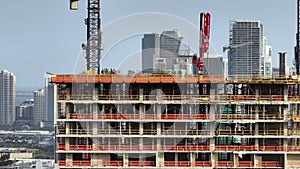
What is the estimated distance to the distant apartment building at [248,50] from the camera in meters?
128

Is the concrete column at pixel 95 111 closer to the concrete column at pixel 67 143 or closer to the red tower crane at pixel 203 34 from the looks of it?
the concrete column at pixel 67 143

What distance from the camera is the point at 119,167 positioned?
4528 cm

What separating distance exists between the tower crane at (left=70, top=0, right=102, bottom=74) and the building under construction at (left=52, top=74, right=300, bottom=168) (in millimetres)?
24391

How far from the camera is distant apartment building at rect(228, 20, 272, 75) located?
12783 cm

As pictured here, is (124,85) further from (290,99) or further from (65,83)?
(290,99)

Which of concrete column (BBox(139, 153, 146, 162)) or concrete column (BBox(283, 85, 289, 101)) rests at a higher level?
concrete column (BBox(283, 85, 289, 101))

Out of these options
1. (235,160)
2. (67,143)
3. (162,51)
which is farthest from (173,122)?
(162,51)

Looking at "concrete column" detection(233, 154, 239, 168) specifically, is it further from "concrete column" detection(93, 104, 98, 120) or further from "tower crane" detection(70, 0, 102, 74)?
"tower crane" detection(70, 0, 102, 74)

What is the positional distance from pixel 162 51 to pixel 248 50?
151 feet

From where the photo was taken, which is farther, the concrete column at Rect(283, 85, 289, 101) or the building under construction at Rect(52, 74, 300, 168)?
the concrete column at Rect(283, 85, 289, 101)

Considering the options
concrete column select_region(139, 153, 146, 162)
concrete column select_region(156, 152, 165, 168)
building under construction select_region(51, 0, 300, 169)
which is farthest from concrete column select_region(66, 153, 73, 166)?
concrete column select_region(156, 152, 165, 168)

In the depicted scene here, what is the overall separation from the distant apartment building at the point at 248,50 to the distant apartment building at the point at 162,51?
26881 millimetres

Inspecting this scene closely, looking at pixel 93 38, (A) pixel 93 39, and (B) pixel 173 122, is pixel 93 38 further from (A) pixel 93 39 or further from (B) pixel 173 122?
(B) pixel 173 122

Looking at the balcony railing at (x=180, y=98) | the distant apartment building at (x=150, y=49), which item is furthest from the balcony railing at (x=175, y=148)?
the distant apartment building at (x=150, y=49)
